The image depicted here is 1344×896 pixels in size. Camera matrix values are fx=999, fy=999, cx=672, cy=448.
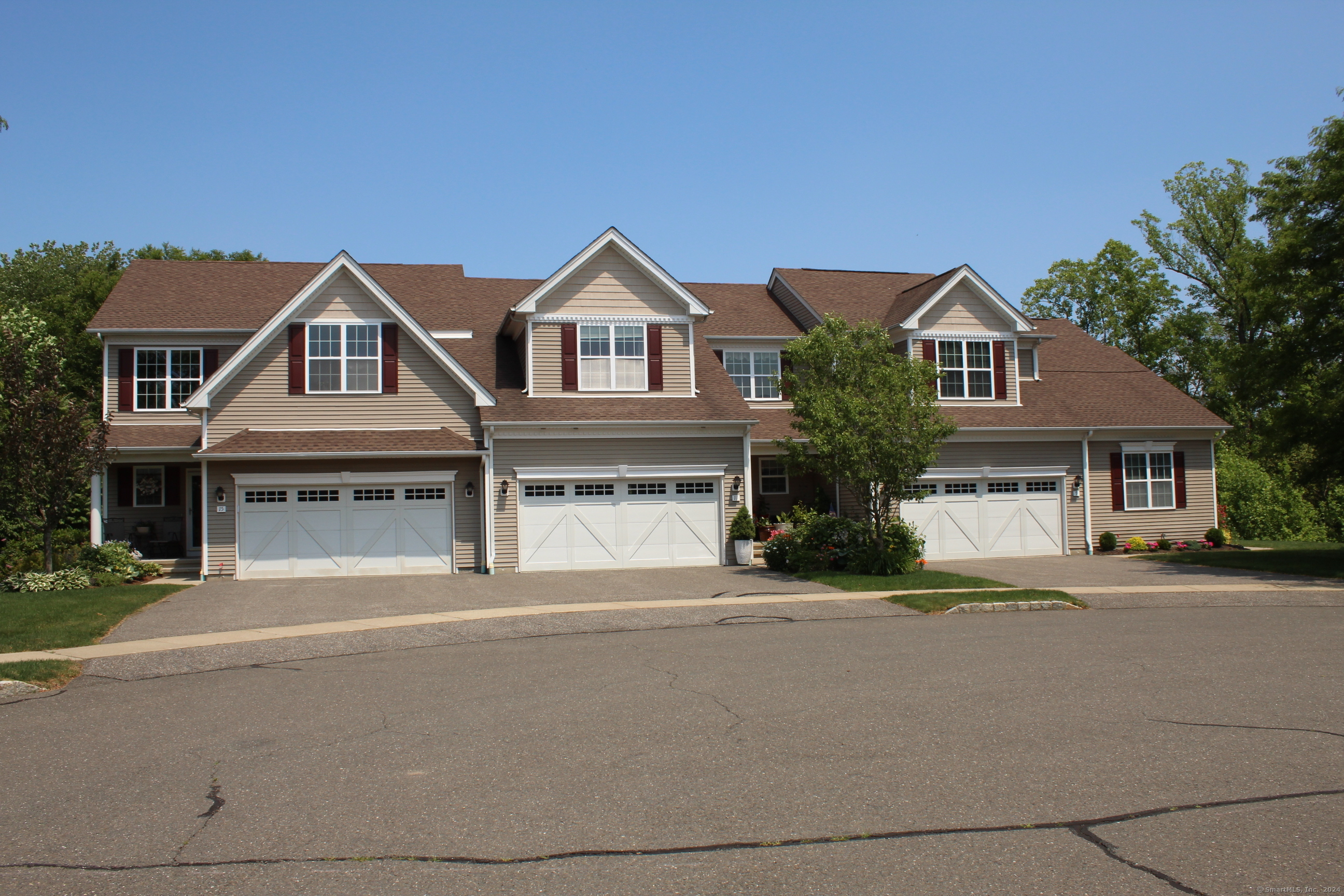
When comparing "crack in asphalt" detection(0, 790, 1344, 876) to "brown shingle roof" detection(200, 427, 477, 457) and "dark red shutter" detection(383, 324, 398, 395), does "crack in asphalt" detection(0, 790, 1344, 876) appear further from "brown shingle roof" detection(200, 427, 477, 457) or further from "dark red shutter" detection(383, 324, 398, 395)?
"dark red shutter" detection(383, 324, 398, 395)

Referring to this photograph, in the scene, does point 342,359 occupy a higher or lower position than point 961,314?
lower

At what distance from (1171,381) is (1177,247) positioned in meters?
6.89

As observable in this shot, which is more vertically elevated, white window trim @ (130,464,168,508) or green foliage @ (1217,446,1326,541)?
white window trim @ (130,464,168,508)

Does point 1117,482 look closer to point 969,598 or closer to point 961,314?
point 961,314

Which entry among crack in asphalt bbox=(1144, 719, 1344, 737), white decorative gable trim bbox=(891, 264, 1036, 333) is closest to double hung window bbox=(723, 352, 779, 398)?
white decorative gable trim bbox=(891, 264, 1036, 333)

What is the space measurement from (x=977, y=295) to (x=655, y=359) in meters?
9.75

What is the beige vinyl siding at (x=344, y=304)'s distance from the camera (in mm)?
23750

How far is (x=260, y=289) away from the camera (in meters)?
28.7

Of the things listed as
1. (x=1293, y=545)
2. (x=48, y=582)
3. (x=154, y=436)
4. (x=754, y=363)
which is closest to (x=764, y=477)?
(x=754, y=363)

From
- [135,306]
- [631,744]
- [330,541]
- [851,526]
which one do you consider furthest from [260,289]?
[631,744]

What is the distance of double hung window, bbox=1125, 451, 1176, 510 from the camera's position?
28672 millimetres

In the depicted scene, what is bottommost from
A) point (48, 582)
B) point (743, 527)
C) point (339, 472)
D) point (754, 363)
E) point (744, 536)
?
point (48, 582)

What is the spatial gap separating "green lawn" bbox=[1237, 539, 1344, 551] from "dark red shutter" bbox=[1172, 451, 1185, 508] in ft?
9.88

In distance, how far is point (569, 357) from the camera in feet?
81.5
